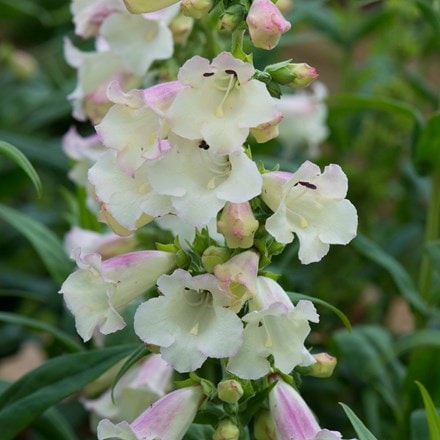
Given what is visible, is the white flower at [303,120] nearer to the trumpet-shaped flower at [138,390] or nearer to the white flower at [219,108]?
the trumpet-shaped flower at [138,390]

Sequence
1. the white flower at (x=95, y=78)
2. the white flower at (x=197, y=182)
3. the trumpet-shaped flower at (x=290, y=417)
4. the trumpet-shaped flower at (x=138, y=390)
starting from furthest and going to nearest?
1. the white flower at (x=95, y=78)
2. the trumpet-shaped flower at (x=138, y=390)
3. the trumpet-shaped flower at (x=290, y=417)
4. the white flower at (x=197, y=182)

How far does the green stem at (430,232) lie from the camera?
78.0 inches

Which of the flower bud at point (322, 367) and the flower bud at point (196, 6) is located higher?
the flower bud at point (196, 6)

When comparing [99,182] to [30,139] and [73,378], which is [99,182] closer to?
[73,378]

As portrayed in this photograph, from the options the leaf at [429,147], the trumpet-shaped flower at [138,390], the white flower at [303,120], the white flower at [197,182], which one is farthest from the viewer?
the white flower at [303,120]

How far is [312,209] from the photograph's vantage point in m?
1.17

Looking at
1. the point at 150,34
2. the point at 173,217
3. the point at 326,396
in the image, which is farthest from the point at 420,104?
the point at 173,217

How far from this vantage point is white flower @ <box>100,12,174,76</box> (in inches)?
62.0

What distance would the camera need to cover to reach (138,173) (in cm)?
114

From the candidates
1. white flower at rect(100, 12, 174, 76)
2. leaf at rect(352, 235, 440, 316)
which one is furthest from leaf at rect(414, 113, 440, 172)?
white flower at rect(100, 12, 174, 76)

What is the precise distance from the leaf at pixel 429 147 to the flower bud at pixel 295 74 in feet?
2.20

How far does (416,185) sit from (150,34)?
1.11 m

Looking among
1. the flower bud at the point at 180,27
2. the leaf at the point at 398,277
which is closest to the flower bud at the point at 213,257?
the flower bud at the point at 180,27

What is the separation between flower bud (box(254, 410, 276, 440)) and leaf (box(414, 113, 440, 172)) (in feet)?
2.47
